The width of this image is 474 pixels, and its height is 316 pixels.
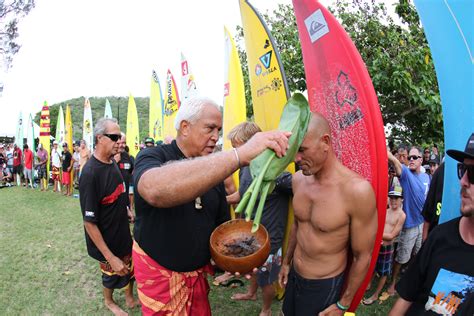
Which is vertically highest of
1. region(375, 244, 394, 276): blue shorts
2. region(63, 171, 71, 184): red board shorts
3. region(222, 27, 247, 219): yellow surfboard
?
region(222, 27, 247, 219): yellow surfboard

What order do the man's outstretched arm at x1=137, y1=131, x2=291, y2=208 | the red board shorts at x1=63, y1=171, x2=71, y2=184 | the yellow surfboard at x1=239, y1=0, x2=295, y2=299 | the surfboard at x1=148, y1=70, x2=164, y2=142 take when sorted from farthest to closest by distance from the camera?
the red board shorts at x1=63, y1=171, x2=71, y2=184 < the surfboard at x1=148, y1=70, x2=164, y2=142 < the yellow surfboard at x1=239, y1=0, x2=295, y2=299 < the man's outstretched arm at x1=137, y1=131, x2=291, y2=208

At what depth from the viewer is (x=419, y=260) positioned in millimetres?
1588

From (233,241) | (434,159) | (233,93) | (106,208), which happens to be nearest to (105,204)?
(106,208)

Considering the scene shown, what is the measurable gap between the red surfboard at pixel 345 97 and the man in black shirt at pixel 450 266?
22.2 inches

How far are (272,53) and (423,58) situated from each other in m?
4.03

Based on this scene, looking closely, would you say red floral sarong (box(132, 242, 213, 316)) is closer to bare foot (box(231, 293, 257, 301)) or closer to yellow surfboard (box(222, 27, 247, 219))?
bare foot (box(231, 293, 257, 301))

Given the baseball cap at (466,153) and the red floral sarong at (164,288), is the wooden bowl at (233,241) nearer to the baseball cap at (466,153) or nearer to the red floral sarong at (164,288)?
the red floral sarong at (164,288)

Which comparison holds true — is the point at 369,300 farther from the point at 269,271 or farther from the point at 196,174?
the point at 196,174

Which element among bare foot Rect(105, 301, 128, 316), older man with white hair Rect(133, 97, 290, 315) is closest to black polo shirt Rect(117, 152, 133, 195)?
bare foot Rect(105, 301, 128, 316)

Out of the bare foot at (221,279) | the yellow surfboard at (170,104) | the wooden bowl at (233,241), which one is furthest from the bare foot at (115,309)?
the yellow surfboard at (170,104)

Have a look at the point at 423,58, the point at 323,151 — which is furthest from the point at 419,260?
the point at 423,58

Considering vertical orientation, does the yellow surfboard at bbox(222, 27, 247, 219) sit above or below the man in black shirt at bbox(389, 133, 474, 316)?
above

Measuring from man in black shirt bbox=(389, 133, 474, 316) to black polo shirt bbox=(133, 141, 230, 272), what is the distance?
3.72 feet

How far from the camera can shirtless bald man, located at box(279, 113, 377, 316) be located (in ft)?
6.37
